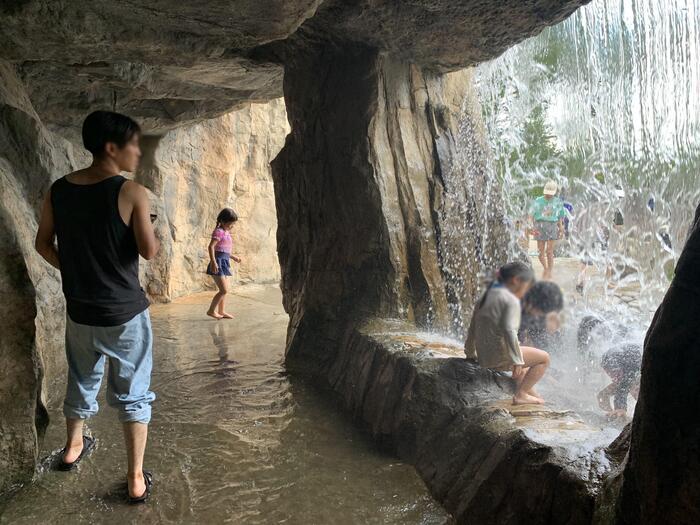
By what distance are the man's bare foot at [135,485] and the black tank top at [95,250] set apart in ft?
2.24

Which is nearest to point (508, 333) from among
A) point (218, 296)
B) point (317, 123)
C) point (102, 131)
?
point (102, 131)

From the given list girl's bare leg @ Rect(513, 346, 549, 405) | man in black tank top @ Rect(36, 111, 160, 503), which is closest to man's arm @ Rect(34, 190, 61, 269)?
man in black tank top @ Rect(36, 111, 160, 503)

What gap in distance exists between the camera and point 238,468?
109 inches

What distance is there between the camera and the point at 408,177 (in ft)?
13.9

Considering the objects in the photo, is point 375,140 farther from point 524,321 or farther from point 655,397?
point 655,397

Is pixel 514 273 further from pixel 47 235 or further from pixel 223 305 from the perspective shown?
pixel 223 305

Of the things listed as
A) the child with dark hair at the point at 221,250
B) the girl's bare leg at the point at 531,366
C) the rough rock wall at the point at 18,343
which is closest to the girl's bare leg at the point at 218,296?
the child with dark hair at the point at 221,250

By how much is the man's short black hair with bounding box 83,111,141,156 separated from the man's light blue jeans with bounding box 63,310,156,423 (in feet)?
2.45

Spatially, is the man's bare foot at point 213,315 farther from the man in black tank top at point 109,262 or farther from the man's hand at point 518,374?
the man's hand at point 518,374

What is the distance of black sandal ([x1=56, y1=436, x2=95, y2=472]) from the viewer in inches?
104

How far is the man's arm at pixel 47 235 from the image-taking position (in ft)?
7.75

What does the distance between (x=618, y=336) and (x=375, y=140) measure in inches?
92.1

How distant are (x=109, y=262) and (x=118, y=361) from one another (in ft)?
1.40

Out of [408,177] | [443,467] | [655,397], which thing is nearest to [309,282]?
[408,177]
